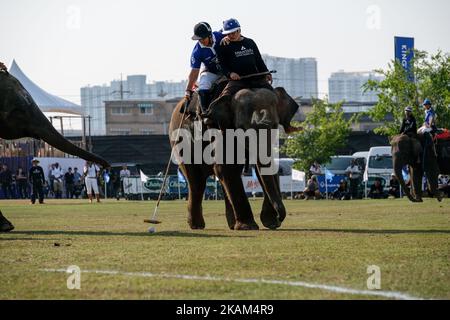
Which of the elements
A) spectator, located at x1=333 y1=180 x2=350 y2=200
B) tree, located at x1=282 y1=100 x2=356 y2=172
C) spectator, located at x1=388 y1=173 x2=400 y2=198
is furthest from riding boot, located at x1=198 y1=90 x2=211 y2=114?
tree, located at x1=282 y1=100 x2=356 y2=172

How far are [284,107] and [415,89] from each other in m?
42.6

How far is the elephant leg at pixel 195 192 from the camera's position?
20.5 meters

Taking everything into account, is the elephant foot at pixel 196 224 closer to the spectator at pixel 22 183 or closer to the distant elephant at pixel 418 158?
the distant elephant at pixel 418 158

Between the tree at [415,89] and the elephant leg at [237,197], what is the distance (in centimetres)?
4102

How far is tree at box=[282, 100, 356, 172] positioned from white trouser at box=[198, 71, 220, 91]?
49.3m

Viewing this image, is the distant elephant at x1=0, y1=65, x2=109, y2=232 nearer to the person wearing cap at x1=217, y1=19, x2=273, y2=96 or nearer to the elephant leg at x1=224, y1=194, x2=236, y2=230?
the elephant leg at x1=224, y1=194, x2=236, y2=230

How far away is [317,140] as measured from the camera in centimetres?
Result: 7219

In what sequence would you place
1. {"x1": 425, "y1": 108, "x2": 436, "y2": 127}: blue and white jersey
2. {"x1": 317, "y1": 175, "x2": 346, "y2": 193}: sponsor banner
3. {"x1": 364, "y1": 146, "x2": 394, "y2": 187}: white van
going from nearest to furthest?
{"x1": 425, "y1": 108, "x2": 436, "y2": 127}: blue and white jersey < {"x1": 317, "y1": 175, "x2": 346, "y2": 193}: sponsor banner < {"x1": 364, "y1": 146, "x2": 394, "y2": 187}: white van

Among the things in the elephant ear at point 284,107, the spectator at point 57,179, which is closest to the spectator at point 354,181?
the spectator at point 57,179

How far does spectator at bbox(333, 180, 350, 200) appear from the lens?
51188 millimetres

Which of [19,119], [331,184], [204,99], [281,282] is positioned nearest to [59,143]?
[19,119]

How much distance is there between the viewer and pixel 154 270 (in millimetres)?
11133

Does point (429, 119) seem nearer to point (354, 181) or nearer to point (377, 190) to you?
point (377, 190)

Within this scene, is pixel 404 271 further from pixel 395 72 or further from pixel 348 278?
pixel 395 72
